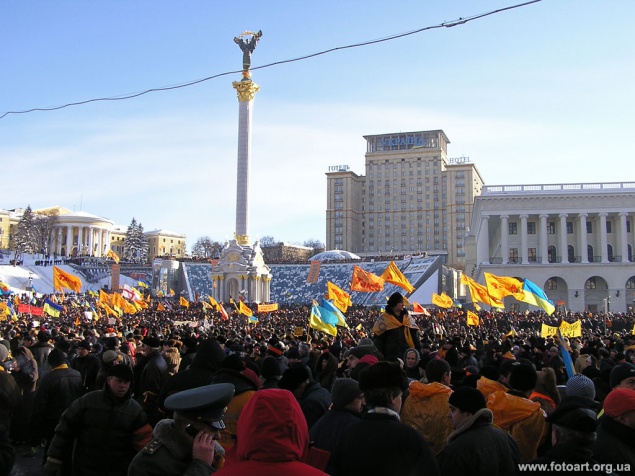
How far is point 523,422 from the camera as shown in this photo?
5.35 m

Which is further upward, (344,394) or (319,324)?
(344,394)

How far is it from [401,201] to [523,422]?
13902 centimetres

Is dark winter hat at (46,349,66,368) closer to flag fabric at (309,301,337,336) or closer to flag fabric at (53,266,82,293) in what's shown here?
flag fabric at (309,301,337,336)

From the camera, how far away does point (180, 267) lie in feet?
253

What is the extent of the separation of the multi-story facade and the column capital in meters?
78.2

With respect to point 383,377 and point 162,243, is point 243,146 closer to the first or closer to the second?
point 383,377

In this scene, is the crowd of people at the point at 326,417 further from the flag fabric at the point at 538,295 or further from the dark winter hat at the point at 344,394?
the flag fabric at the point at 538,295

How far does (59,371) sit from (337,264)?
6911 centimetres

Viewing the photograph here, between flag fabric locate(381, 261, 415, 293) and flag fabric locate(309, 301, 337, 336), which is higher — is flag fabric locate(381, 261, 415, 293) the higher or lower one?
the higher one

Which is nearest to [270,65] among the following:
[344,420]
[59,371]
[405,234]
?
[59,371]

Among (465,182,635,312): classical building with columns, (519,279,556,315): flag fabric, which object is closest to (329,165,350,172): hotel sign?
(465,182,635,312): classical building with columns

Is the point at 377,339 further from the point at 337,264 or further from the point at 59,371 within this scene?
the point at 337,264

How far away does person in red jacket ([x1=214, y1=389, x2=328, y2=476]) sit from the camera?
9.37 feet

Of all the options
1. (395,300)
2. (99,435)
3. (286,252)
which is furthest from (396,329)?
(286,252)
